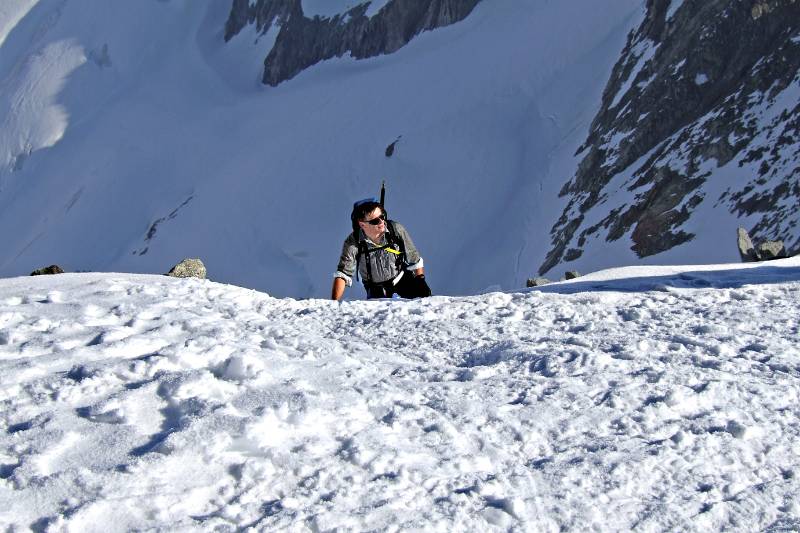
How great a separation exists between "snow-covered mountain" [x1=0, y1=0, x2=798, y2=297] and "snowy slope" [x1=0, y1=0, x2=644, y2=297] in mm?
Answer: 147

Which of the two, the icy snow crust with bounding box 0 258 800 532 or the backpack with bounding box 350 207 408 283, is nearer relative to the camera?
the icy snow crust with bounding box 0 258 800 532

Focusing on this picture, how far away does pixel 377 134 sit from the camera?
150 feet

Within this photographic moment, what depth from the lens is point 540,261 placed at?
2908 centimetres

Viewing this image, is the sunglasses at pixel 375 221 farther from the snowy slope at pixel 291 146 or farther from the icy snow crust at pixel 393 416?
the snowy slope at pixel 291 146

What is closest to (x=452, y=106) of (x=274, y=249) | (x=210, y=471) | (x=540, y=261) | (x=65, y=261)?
(x=274, y=249)

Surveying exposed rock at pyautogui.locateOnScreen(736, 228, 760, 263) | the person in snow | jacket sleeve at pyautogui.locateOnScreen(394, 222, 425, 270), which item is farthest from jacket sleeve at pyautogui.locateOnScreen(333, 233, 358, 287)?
exposed rock at pyautogui.locateOnScreen(736, 228, 760, 263)

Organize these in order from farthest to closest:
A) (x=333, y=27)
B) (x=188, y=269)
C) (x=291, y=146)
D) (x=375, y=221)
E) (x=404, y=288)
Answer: (x=333, y=27), (x=291, y=146), (x=188, y=269), (x=404, y=288), (x=375, y=221)

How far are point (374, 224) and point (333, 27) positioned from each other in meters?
60.1

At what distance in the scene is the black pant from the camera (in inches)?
331

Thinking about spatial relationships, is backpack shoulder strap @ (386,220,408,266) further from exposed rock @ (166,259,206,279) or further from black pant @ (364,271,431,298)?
exposed rock @ (166,259,206,279)

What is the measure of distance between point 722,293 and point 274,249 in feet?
117

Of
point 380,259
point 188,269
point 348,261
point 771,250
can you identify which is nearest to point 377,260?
point 380,259

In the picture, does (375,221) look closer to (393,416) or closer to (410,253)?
(410,253)

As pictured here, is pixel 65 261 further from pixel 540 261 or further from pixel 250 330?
pixel 250 330
